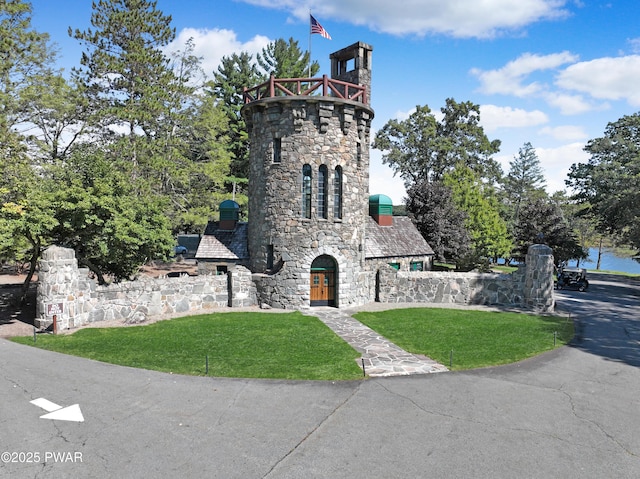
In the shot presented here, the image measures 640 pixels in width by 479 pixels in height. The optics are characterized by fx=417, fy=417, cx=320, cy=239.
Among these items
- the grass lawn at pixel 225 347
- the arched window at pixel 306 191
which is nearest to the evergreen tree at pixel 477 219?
the arched window at pixel 306 191

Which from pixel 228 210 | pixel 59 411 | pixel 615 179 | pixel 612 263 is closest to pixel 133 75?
pixel 228 210

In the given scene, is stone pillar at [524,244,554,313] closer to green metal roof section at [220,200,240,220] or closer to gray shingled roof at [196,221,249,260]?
gray shingled roof at [196,221,249,260]

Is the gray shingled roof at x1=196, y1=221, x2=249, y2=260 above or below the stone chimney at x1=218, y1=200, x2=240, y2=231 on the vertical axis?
below

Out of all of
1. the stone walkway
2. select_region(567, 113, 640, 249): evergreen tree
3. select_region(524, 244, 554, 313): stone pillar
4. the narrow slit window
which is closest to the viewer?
the stone walkway

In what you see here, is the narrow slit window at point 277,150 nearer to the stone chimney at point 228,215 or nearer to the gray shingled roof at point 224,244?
the stone chimney at point 228,215

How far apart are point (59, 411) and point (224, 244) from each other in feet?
51.4

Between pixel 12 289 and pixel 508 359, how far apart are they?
23.8 metres

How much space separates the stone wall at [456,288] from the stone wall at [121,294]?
25.8ft

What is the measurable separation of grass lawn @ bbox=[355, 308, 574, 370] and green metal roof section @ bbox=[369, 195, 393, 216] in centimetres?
970

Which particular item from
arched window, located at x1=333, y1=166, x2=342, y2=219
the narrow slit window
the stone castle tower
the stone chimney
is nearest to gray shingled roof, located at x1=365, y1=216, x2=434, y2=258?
the stone castle tower

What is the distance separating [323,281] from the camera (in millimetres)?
22156

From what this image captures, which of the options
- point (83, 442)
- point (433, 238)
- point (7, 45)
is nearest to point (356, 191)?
point (433, 238)

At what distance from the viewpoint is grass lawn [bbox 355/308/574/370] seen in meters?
14.0

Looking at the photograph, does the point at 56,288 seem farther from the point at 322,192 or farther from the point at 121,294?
the point at 322,192
